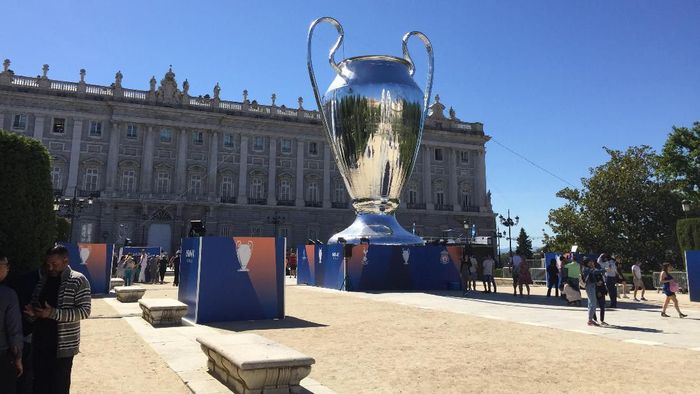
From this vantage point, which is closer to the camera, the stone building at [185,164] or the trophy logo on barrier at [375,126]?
the trophy logo on barrier at [375,126]

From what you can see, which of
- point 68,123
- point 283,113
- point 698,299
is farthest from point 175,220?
point 698,299

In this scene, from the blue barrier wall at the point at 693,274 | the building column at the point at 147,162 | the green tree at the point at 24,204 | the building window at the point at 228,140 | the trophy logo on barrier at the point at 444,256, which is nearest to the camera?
the green tree at the point at 24,204

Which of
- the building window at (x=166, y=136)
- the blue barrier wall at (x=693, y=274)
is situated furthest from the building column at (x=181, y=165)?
Result: the blue barrier wall at (x=693, y=274)

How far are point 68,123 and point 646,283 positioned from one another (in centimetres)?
4117

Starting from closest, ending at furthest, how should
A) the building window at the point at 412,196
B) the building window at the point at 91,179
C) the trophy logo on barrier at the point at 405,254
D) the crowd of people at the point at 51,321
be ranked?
the crowd of people at the point at 51,321
the trophy logo on barrier at the point at 405,254
the building window at the point at 91,179
the building window at the point at 412,196

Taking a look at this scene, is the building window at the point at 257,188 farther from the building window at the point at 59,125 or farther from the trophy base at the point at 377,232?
the trophy base at the point at 377,232

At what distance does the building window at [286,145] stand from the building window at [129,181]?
1318 cm

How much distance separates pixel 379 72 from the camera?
16250mm

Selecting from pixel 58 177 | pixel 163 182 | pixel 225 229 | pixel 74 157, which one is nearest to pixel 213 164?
pixel 163 182

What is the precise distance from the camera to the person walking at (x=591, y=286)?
28.3ft

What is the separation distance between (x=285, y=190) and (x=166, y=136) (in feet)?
37.5

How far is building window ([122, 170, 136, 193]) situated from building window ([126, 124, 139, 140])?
9.76 feet

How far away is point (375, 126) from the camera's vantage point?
1619cm

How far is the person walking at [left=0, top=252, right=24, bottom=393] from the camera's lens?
3082 millimetres
